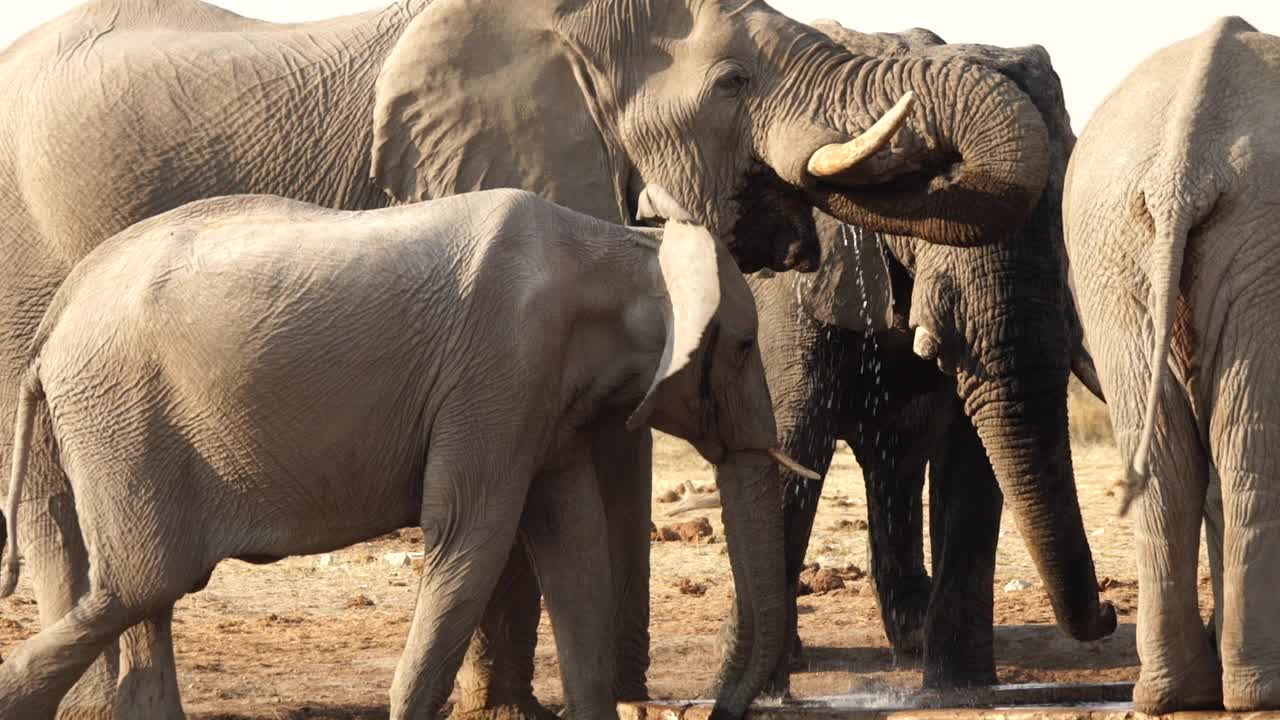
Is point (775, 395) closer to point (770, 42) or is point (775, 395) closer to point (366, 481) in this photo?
point (770, 42)

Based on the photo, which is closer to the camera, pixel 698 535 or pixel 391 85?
pixel 391 85

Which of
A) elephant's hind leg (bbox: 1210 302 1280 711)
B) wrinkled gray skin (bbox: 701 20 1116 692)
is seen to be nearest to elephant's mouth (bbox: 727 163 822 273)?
wrinkled gray skin (bbox: 701 20 1116 692)

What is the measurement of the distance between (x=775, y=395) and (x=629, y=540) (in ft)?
5.57

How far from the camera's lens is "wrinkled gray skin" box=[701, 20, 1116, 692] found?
916cm

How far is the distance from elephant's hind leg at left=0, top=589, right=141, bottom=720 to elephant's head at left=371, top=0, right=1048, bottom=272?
159 cm

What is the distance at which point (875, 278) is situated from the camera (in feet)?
32.1

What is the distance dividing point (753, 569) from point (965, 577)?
7.65 ft

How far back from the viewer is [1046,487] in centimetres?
913

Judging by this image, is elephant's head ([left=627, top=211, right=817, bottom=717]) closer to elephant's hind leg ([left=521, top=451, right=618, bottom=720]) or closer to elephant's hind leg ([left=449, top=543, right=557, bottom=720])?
elephant's hind leg ([left=521, top=451, right=618, bottom=720])

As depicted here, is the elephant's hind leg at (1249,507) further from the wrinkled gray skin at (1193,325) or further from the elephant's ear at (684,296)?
the elephant's ear at (684,296)

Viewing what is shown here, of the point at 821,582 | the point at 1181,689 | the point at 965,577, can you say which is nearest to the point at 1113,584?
the point at 821,582

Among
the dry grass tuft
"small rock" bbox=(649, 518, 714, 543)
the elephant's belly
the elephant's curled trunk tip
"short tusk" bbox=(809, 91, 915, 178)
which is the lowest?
the dry grass tuft

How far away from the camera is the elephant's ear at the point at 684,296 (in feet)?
23.9

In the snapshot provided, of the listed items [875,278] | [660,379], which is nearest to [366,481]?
[660,379]
